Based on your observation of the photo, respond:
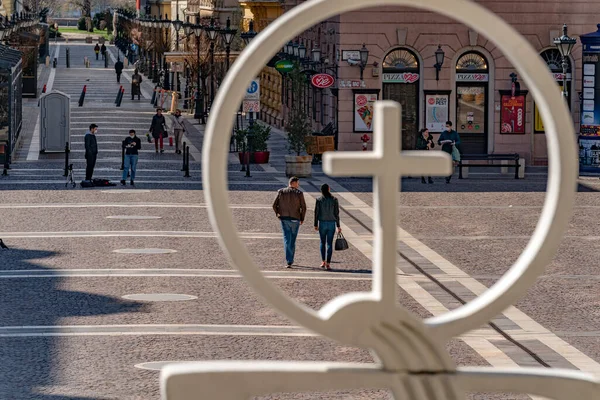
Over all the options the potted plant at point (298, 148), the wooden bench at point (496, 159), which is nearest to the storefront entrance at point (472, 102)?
the wooden bench at point (496, 159)

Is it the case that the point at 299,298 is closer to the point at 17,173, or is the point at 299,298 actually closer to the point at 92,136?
the point at 92,136

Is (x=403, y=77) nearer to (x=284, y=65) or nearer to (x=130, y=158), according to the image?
(x=284, y=65)

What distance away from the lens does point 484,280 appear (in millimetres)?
22438

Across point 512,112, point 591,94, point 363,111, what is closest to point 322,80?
point 363,111

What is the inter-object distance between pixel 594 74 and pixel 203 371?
36028 mm

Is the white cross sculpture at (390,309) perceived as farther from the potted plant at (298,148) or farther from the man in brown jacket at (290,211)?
the potted plant at (298,148)

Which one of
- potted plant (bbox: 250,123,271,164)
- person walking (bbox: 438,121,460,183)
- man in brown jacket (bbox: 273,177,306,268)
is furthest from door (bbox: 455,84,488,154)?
man in brown jacket (bbox: 273,177,306,268)

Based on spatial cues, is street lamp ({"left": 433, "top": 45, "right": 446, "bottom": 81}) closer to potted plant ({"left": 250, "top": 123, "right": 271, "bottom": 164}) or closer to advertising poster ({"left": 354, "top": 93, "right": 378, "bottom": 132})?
advertising poster ({"left": 354, "top": 93, "right": 378, "bottom": 132})

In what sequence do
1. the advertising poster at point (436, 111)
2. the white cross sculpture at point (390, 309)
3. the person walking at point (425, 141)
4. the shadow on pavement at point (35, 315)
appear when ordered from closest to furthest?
the white cross sculpture at point (390, 309) < the shadow on pavement at point (35, 315) < the person walking at point (425, 141) < the advertising poster at point (436, 111)

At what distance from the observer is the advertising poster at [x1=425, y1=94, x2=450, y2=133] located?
45406mm

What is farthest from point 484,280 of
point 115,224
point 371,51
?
point 371,51

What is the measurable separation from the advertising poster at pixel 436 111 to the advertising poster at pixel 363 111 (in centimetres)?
166

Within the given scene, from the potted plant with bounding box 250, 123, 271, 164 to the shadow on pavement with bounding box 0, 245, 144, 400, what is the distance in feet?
61.8

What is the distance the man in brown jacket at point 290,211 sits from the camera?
2342 centimetres
